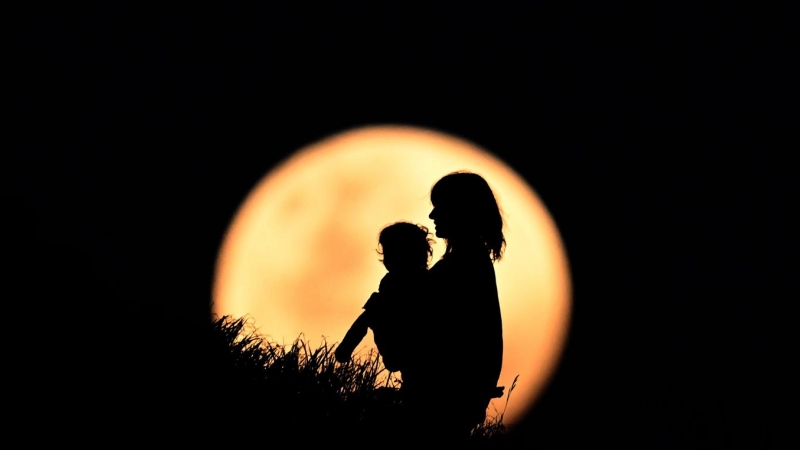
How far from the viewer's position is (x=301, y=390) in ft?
14.0

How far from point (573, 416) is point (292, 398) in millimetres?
3612

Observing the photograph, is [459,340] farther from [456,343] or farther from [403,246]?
[403,246]

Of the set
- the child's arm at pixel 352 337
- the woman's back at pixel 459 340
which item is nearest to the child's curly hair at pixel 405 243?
the child's arm at pixel 352 337

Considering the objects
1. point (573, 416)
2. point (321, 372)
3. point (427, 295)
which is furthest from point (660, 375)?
point (427, 295)

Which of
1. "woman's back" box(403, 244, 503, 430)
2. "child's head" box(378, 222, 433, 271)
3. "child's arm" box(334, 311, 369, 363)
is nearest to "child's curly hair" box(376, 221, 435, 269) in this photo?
"child's head" box(378, 222, 433, 271)

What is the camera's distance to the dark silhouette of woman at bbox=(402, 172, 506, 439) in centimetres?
366

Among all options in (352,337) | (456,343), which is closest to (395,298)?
(456,343)

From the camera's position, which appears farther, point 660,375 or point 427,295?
point 660,375

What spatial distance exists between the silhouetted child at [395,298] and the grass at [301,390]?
0.66 feet

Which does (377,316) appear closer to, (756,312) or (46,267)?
(46,267)

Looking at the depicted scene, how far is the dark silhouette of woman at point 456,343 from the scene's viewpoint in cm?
366

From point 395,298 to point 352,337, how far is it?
51cm

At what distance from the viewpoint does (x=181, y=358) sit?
13.6 ft

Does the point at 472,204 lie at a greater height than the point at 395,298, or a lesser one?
greater
